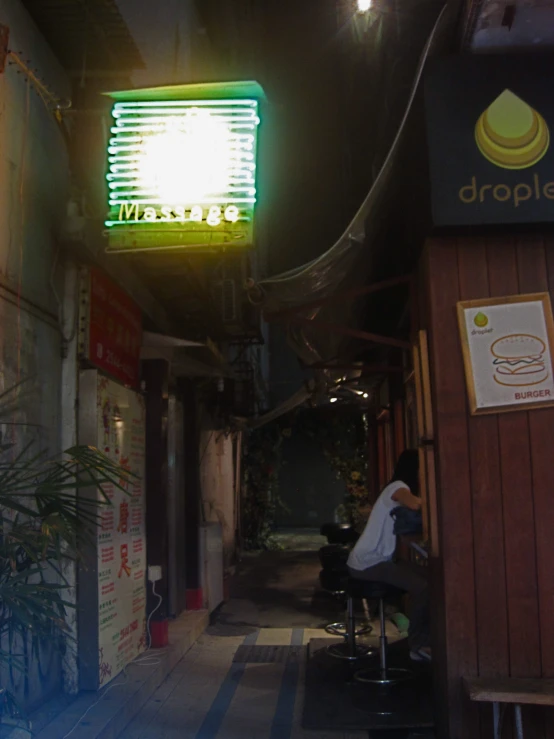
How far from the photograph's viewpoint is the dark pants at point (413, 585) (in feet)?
18.2

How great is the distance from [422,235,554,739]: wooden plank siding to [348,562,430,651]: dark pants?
1103 mm

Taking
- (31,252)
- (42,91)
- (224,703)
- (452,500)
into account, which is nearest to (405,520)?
(452,500)

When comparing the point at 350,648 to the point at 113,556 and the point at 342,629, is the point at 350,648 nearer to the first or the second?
the point at 342,629

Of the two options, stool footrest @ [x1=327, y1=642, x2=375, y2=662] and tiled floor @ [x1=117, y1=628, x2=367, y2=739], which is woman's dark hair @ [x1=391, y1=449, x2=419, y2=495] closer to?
stool footrest @ [x1=327, y1=642, x2=375, y2=662]

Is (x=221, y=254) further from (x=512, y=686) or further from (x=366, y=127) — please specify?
(x=512, y=686)

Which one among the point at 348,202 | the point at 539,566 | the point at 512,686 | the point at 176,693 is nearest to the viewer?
the point at 512,686

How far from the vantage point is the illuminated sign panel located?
5027mm

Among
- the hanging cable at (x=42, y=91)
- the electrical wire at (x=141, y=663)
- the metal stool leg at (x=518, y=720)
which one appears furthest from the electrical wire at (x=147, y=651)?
the hanging cable at (x=42, y=91)

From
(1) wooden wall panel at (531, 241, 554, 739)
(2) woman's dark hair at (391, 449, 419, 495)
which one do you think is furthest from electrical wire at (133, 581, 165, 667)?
(1) wooden wall panel at (531, 241, 554, 739)

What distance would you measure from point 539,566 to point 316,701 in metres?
2.16

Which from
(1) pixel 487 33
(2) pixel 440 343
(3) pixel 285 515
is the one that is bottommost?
(3) pixel 285 515

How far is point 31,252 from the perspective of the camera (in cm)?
485

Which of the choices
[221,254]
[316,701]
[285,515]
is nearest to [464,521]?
[316,701]

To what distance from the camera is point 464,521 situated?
4203 mm
